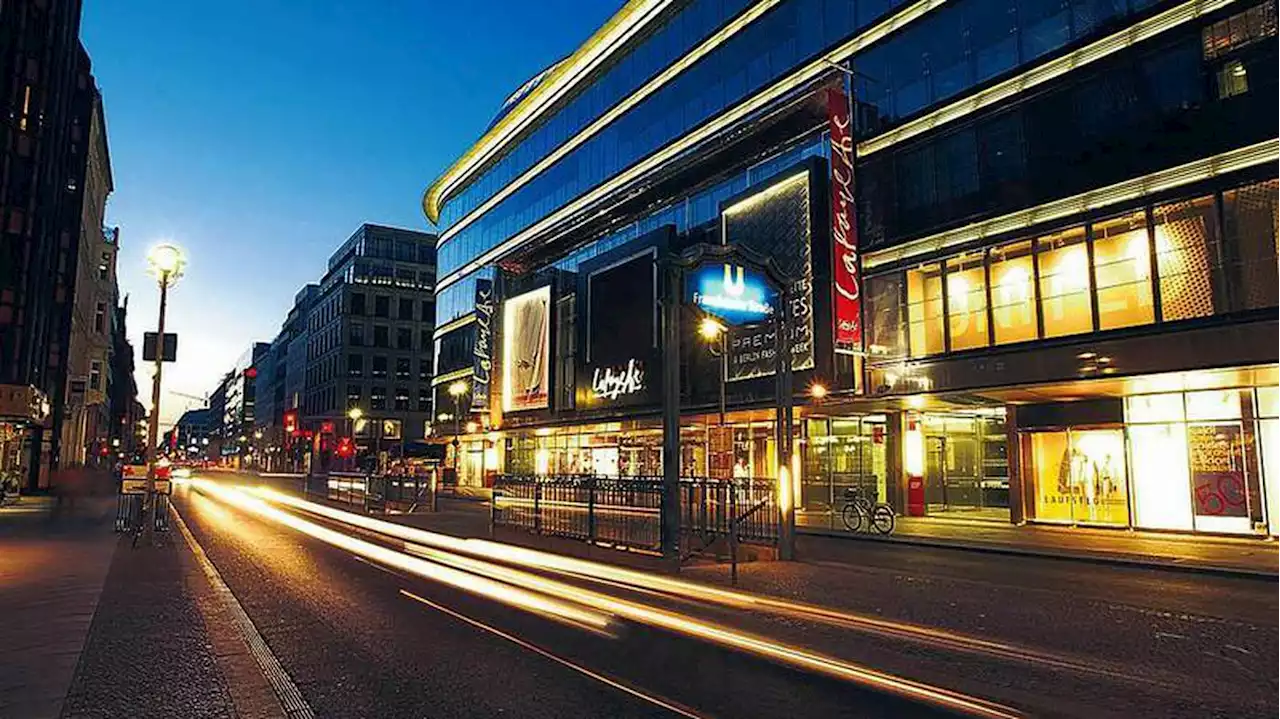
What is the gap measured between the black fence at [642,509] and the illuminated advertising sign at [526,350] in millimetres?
29216

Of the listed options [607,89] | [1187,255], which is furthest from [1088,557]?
[607,89]

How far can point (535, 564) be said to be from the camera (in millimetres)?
15656

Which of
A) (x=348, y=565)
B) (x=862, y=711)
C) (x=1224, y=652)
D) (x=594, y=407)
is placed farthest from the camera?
(x=594, y=407)

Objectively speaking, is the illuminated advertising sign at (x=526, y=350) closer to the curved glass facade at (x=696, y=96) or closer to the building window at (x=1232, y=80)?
the curved glass facade at (x=696, y=96)

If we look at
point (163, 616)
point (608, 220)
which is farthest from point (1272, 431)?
point (608, 220)

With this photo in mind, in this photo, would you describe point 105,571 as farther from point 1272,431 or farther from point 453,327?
point 453,327

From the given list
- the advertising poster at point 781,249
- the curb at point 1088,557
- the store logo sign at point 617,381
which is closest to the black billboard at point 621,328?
the store logo sign at point 617,381

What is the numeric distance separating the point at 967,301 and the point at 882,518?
7.38 meters

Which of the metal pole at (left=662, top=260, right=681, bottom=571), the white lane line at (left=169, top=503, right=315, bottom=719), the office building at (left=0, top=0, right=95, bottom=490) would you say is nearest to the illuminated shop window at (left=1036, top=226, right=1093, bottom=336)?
the metal pole at (left=662, top=260, right=681, bottom=571)

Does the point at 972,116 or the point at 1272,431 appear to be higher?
the point at 972,116

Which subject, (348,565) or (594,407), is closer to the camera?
(348,565)

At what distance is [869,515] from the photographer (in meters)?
24.0

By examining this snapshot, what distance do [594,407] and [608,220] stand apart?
34.2 feet

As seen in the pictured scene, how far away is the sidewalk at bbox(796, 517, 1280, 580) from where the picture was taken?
16.2m
